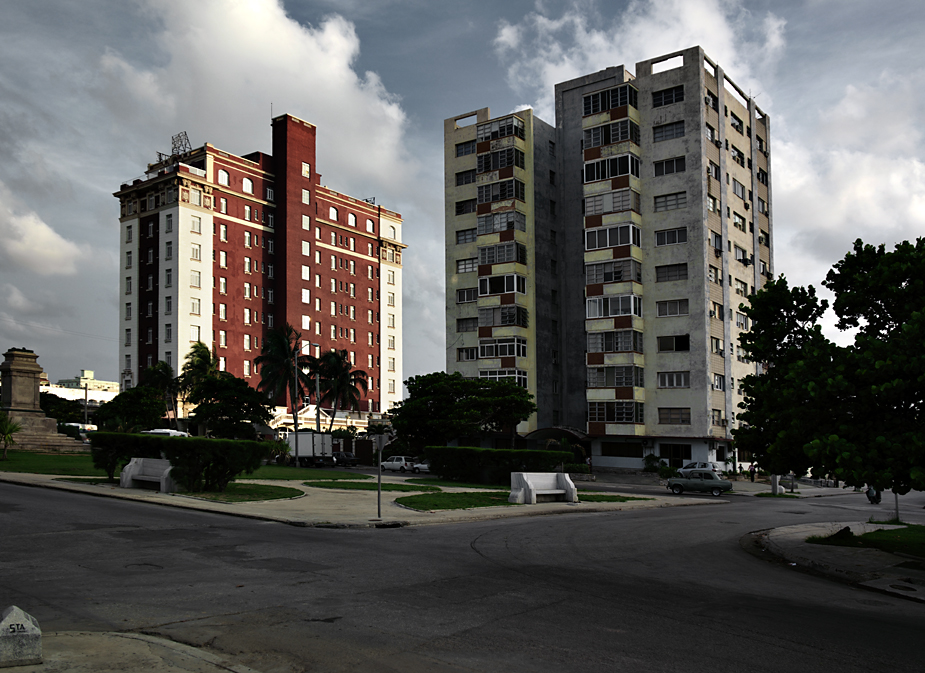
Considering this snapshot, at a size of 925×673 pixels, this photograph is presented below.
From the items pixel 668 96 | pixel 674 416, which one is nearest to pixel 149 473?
pixel 674 416

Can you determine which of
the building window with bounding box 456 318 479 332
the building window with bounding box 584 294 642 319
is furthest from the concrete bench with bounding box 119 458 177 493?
the building window with bounding box 456 318 479 332

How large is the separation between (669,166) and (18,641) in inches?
2574

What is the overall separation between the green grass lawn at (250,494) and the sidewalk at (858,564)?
1583 cm

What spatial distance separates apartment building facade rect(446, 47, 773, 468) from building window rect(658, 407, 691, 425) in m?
0.08

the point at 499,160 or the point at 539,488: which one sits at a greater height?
→ the point at 499,160

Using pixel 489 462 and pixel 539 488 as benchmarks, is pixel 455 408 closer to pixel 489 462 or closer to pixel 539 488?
pixel 489 462

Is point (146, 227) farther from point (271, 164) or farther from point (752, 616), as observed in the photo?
point (752, 616)

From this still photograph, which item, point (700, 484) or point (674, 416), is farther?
point (674, 416)

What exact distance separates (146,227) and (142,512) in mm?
79020

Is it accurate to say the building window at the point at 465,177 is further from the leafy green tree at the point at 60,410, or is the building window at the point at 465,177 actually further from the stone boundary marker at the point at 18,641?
the stone boundary marker at the point at 18,641

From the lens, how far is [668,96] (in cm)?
6588

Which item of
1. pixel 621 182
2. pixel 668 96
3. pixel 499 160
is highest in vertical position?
pixel 668 96

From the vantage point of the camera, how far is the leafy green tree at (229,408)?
5753cm

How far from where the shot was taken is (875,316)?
16891 millimetres
